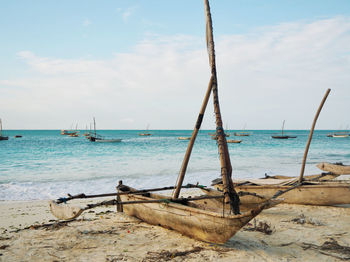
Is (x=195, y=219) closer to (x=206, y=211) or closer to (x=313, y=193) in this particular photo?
(x=206, y=211)

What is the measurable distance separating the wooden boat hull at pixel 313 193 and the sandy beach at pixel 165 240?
310 mm

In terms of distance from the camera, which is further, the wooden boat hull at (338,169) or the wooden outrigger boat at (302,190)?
the wooden boat hull at (338,169)

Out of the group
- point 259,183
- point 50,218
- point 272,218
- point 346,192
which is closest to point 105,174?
point 50,218

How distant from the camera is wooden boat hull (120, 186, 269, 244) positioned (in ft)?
15.7

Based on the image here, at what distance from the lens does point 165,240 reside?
6035mm

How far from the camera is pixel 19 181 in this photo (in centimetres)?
1567

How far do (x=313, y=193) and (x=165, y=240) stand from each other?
5.09m

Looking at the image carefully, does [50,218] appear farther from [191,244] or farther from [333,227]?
[333,227]

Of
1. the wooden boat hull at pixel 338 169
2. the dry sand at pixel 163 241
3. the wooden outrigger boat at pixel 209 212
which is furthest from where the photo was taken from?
the wooden boat hull at pixel 338 169

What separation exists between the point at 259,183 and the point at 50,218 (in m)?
6.80

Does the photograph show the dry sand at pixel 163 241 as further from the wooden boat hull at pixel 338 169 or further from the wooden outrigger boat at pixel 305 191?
the wooden boat hull at pixel 338 169

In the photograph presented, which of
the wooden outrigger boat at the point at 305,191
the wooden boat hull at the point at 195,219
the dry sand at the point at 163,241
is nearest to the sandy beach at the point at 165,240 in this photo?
the dry sand at the point at 163,241

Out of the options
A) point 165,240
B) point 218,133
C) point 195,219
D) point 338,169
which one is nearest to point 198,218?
point 195,219

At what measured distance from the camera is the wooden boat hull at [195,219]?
4.79 m
